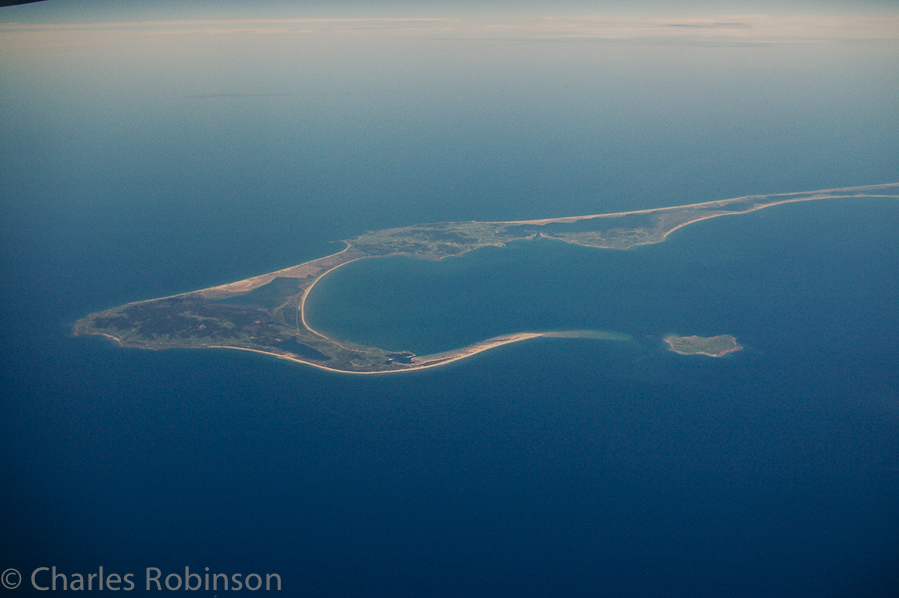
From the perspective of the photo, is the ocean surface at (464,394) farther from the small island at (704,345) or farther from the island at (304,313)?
the island at (304,313)

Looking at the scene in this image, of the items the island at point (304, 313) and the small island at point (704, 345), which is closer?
the island at point (304, 313)

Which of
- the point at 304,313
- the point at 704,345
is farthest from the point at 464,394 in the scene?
the point at 704,345

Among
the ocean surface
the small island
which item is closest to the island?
the small island

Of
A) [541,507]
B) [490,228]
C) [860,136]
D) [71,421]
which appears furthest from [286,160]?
[860,136]

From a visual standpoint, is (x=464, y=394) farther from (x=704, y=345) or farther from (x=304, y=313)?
(x=704, y=345)

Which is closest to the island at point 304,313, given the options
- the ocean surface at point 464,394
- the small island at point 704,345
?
the small island at point 704,345

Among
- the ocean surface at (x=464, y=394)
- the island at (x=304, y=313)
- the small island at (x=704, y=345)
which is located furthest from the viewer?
the small island at (x=704, y=345)
